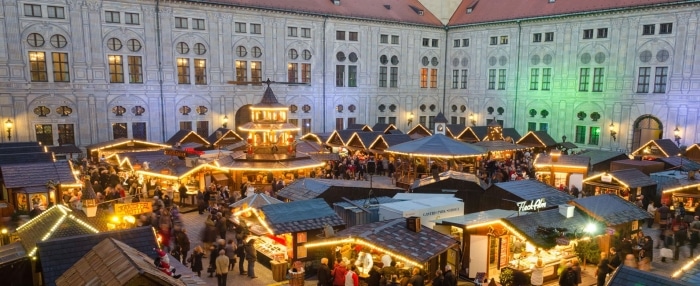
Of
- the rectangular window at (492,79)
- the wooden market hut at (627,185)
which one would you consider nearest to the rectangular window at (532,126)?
the rectangular window at (492,79)

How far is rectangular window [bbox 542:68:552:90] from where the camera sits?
1542 inches

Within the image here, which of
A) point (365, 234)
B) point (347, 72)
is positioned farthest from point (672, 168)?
point (347, 72)

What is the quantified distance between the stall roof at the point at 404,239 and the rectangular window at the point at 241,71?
26.6 metres

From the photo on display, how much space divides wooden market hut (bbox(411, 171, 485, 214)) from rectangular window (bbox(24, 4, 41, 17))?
2504 cm

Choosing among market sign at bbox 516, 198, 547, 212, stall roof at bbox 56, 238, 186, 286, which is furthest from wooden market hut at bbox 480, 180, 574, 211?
stall roof at bbox 56, 238, 186, 286

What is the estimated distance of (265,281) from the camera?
13.5 metres

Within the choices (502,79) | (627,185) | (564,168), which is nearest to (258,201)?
(627,185)

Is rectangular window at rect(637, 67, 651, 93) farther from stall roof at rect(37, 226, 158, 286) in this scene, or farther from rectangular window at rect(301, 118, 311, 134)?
stall roof at rect(37, 226, 158, 286)

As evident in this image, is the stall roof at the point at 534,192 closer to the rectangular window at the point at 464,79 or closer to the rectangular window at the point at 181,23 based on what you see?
the rectangular window at the point at 181,23

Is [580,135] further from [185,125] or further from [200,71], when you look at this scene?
[185,125]

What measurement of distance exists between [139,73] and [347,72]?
51.3ft

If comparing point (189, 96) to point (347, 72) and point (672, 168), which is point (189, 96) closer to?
point (347, 72)

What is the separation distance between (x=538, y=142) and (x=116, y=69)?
26.7 meters

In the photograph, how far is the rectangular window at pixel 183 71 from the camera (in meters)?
35.3
